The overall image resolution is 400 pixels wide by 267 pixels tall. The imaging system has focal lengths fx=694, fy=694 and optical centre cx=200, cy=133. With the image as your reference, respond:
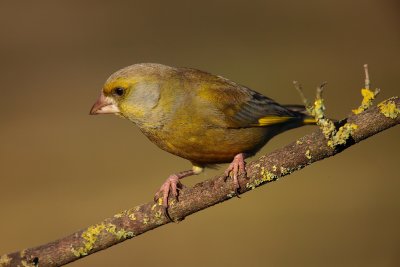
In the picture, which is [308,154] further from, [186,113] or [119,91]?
[119,91]

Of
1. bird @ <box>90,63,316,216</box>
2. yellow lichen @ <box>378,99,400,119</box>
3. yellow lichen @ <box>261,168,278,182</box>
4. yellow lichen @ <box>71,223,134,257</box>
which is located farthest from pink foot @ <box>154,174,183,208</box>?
yellow lichen @ <box>378,99,400,119</box>

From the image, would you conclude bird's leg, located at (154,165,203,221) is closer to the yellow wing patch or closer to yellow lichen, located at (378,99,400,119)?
the yellow wing patch

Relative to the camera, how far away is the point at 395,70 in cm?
1037

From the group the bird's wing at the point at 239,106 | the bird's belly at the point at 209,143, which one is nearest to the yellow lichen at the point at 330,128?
the bird's belly at the point at 209,143

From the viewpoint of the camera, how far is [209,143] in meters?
4.87

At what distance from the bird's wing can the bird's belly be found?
0.29 feet

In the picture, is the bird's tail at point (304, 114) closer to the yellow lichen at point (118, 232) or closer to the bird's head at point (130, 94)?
the bird's head at point (130, 94)

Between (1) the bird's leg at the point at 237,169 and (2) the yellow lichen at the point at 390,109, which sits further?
(1) the bird's leg at the point at 237,169

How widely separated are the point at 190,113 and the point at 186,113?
3cm

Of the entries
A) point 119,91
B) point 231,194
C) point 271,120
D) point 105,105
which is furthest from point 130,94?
point 231,194

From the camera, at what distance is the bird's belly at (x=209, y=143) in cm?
486

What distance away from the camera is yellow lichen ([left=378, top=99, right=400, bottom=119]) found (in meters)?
3.37

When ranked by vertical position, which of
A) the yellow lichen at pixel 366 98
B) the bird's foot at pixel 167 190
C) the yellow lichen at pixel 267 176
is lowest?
the yellow lichen at pixel 267 176

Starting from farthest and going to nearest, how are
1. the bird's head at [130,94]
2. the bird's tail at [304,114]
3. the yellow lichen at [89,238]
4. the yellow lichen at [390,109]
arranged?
1. the bird's tail at [304,114]
2. the bird's head at [130,94]
3. the yellow lichen at [89,238]
4. the yellow lichen at [390,109]
